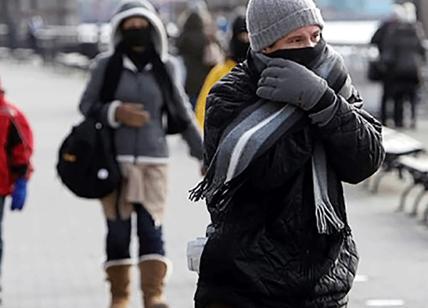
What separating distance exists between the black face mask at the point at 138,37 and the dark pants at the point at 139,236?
3.02 ft

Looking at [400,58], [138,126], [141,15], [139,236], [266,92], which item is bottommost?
[400,58]

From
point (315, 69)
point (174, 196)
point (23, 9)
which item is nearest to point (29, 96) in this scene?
point (174, 196)

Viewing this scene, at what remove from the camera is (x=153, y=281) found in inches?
339

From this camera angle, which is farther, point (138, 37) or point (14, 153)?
point (14, 153)

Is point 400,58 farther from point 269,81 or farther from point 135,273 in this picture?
point 269,81

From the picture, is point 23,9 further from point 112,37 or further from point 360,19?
point 112,37

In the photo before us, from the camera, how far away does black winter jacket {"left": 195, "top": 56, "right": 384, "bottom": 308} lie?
184 inches

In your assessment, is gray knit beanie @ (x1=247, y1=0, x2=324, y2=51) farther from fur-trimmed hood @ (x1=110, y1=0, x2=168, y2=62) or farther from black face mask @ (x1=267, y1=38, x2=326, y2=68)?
fur-trimmed hood @ (x1=110, y1=0, x2=168, y2=62)

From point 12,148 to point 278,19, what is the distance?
457cm

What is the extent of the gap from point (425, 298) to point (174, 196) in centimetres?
552

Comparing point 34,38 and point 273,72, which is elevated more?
point 273,72

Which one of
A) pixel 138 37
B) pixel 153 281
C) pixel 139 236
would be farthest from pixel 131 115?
pixel 153 281

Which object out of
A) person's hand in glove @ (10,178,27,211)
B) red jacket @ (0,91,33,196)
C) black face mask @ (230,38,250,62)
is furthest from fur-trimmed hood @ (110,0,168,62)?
black face mask @ (230,38,250,62)

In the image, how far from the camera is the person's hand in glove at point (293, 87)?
461cm
